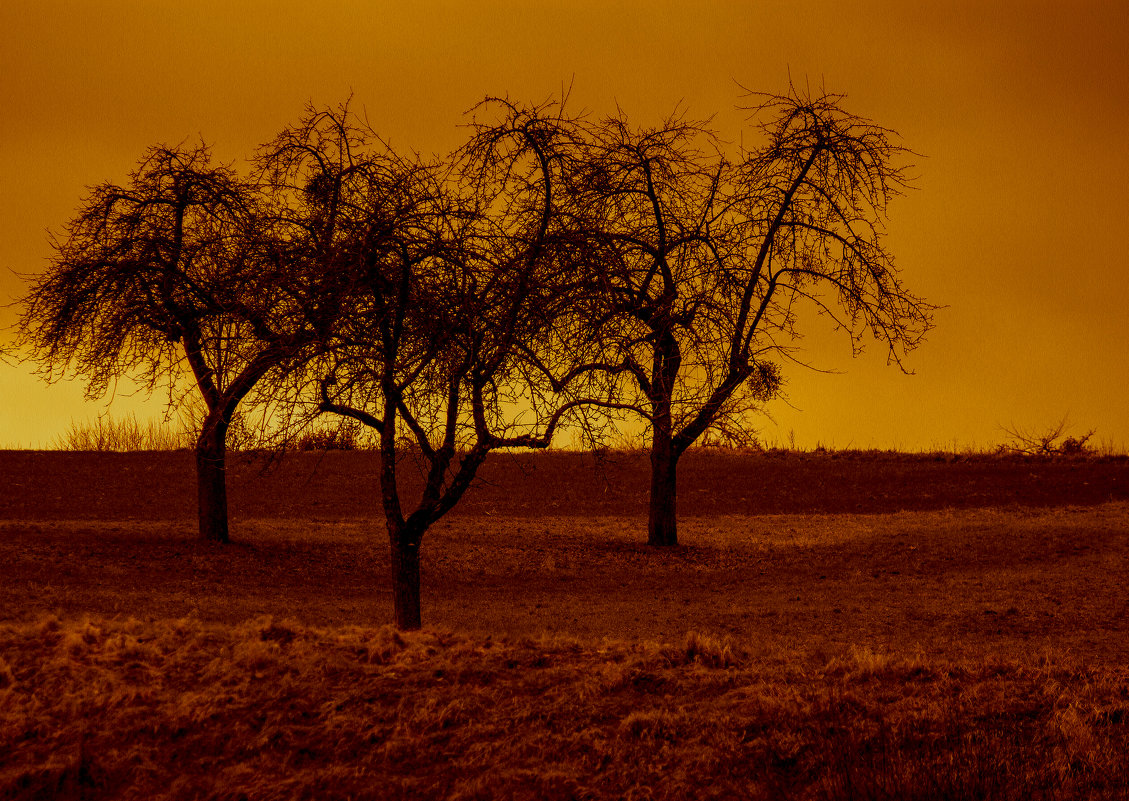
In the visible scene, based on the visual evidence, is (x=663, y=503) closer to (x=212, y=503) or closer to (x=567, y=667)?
(x=212, y=503)

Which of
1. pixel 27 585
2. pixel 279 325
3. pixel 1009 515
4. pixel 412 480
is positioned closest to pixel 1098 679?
pixel 279 325

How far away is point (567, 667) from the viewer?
963 cm

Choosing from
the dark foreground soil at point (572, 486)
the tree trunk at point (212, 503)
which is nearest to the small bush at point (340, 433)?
the tree trunk at point (212, 503)

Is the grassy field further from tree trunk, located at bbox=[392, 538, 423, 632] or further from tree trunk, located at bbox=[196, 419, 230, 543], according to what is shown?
tree trunk, located at bbox=[392, 538, 423, 632]

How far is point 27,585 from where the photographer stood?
1588 cm

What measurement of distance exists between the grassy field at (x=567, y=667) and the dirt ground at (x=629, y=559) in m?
0.10

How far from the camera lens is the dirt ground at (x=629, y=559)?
48.1 feet

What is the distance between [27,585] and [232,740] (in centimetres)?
935

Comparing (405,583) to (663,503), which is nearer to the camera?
(405,583)

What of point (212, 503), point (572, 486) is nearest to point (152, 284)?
point (212, 503)

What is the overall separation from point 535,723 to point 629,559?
12.4 metres

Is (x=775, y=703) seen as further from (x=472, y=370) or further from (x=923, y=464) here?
(x=923, y=464)

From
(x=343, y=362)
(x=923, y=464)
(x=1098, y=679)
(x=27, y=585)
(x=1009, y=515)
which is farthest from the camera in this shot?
(x=923, y=464)

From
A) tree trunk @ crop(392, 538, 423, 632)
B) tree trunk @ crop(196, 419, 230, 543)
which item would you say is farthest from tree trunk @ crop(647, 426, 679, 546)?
tree trunk @ crop(392, 538, 423, 632)
